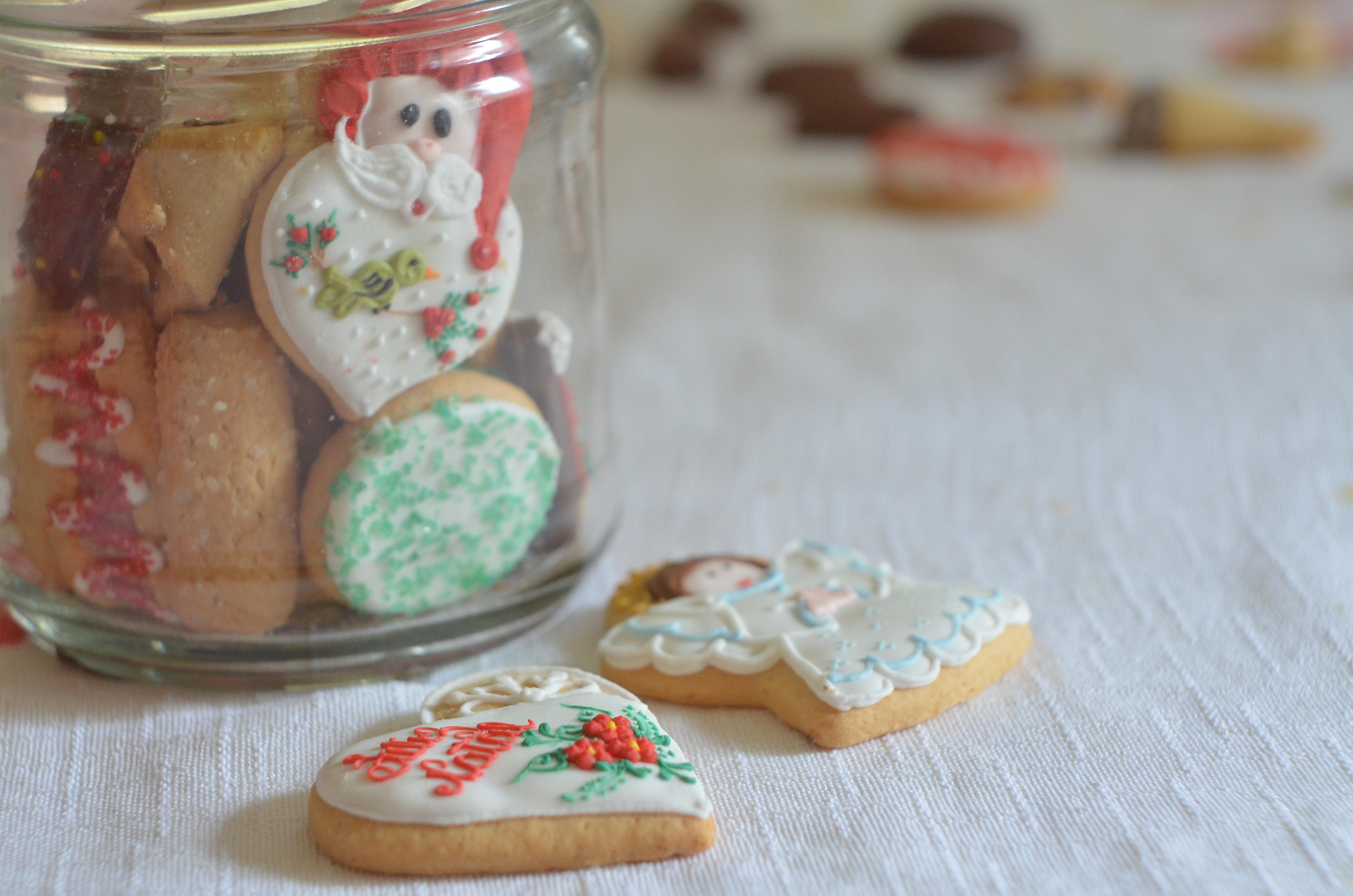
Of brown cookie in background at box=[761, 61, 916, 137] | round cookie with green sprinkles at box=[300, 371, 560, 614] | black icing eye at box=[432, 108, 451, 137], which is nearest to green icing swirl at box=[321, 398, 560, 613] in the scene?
round cookie with green sprinkles at box=[300, 371, 560, 614]

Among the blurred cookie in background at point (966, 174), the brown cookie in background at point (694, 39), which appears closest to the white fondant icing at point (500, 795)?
the blurred cookie in background at point (966, 174)

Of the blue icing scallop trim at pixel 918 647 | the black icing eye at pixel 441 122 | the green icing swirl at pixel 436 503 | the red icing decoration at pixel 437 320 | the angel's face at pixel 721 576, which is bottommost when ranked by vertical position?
the angel's face at pixel 721 576

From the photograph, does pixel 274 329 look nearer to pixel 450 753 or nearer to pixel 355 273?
pixel 355 273

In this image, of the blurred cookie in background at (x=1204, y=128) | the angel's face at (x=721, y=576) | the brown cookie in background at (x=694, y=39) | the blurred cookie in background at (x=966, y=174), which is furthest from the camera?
the brown cookie in background at (x=694, y=39)

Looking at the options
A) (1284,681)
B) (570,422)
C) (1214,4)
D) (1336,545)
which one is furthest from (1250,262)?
(1214,4)

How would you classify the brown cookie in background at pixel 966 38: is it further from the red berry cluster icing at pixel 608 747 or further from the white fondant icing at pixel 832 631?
the red berry cluster icing at pixel 608 747

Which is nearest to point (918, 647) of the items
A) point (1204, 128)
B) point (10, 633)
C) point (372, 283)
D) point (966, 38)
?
point (372, 283)
